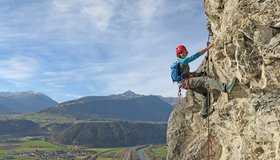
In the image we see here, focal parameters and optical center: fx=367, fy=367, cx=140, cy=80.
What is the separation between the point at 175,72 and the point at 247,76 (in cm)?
357

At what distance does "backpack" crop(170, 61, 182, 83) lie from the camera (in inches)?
669

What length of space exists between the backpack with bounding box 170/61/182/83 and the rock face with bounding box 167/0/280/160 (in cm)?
218

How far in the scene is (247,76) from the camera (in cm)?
1480

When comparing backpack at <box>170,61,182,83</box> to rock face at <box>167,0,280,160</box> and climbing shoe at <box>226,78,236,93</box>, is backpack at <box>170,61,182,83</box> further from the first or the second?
climbing shoe at <box>226,78,236,93</box>

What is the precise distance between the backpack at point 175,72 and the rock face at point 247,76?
2184mm

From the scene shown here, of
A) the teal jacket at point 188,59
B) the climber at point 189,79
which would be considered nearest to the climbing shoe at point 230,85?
the climber at point 189,79

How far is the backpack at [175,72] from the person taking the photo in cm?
1700

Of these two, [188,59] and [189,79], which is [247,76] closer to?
[188,59]

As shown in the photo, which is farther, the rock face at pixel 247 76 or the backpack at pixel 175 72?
the backpack at pixel 175 72

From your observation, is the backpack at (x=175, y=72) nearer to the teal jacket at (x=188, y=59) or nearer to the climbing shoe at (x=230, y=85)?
the teal jacket at (x=188, y=59)

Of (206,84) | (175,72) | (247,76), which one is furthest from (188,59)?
(247,76)

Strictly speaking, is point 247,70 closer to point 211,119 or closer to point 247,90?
point 247,90

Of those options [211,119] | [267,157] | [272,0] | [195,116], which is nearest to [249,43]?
[272,0]

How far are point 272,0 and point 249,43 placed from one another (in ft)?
6.26
